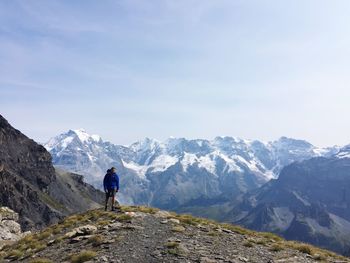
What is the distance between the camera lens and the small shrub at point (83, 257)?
25.4 m

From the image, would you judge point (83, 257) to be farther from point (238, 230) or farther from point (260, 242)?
point (238, 230)

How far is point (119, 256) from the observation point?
25.7 metres

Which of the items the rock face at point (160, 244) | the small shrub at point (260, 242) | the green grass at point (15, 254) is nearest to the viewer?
the rock face at point (160, 244)

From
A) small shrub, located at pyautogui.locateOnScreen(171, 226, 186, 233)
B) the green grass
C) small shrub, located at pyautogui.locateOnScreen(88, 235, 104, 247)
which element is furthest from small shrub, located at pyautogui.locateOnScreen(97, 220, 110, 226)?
the green grass

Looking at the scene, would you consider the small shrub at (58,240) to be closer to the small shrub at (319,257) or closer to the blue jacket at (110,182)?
the blue jacket at (110,182)

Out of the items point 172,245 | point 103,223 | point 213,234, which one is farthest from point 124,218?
point 172,245

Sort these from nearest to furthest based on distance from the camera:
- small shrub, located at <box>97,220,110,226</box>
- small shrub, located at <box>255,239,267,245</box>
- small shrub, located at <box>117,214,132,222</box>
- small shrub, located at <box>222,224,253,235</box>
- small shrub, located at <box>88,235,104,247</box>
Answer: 1. small shrub, located at <box>88,235,104,247</box>
2. small shrub, located at <box>255,239,267,245</box>
3. small shrub, located at <box>97,220,110,226</box>
4. small shrub, located at <box>222,224,253,235</box>
5. small shrub, located at <box>117,214,132,222</box>

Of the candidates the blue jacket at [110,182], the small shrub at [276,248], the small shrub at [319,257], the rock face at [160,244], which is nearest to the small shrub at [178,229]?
the rock face at [160,244]

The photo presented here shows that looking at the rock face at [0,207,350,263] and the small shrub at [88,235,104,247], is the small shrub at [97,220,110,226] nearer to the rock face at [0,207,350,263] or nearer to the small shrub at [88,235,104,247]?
the rock face at [0,207,350,263]

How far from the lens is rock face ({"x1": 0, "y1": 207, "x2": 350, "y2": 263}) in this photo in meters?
25.9

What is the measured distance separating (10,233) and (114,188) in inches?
1187

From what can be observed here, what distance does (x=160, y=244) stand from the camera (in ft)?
91.7

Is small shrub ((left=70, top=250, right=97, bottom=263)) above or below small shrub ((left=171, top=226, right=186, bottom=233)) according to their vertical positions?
below

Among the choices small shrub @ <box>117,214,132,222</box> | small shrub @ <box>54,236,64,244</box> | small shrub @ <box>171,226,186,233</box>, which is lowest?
small shrub @ <box>54,236,64,244</box>
